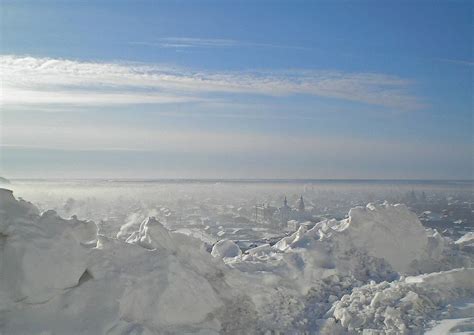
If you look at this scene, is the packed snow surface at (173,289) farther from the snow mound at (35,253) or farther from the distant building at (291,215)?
the distant building at (291,215)

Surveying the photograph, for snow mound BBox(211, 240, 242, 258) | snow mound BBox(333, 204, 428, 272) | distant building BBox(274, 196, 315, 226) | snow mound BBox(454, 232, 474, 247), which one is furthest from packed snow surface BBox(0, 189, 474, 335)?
distant building BBox(274, 196, 315, 226)

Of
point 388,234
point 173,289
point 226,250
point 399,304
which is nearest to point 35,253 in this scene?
point 173,289

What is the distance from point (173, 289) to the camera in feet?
29.9

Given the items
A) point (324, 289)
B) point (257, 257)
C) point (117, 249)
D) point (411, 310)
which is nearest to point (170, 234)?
point (117, 249)

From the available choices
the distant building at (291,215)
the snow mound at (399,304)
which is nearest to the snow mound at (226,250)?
the snow mound at (399,304)

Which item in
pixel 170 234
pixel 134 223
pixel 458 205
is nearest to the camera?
pixel 170 234

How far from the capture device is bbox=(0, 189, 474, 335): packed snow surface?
26.9ft

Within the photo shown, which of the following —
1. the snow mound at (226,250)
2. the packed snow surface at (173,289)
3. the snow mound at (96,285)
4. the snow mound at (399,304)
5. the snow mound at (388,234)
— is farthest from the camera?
the snow mound at (226,250)

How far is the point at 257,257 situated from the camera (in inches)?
503

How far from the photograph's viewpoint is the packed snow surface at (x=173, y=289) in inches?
323

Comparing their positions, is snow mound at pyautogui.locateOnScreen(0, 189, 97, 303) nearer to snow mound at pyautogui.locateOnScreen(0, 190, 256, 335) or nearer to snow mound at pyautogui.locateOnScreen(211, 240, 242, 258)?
snow mound at pyautogui.locateOnScreen(0, 190, 256, 335)

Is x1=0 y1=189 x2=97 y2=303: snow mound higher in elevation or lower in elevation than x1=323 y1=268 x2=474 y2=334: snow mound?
higher

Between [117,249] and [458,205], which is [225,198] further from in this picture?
[117,249]

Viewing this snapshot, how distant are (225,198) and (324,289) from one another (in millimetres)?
47595
